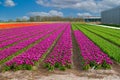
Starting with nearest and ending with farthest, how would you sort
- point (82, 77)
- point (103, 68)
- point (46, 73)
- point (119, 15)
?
point (82, 77) < point (46, 73) < point (103, 68) < point (119, 15)

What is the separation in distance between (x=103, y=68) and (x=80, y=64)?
131 centimetres

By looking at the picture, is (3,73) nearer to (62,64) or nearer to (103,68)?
(62,64)

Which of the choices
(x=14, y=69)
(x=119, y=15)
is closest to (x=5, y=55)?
(x=14, y=69)

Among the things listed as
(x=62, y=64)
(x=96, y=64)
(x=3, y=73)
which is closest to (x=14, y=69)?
(x=3, y=73)

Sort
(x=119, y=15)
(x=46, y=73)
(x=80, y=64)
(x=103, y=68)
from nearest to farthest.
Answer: (x=46, y=73), (x=103, y=68), (x=80, y=64), (x=119, y=15)

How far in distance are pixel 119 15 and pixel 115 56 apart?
60254 mm

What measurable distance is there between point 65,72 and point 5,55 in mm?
5132

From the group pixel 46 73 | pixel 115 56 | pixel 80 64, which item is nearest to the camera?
pixel 46 73

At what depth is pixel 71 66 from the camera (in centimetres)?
1102

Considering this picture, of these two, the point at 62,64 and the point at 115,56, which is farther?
the point at 115,56

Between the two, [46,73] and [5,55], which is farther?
[5,55]

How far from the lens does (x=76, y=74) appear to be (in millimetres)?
9633

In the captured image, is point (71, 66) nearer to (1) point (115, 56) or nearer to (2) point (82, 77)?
(2) point (82, 77)

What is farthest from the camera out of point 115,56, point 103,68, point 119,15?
point 119,15
